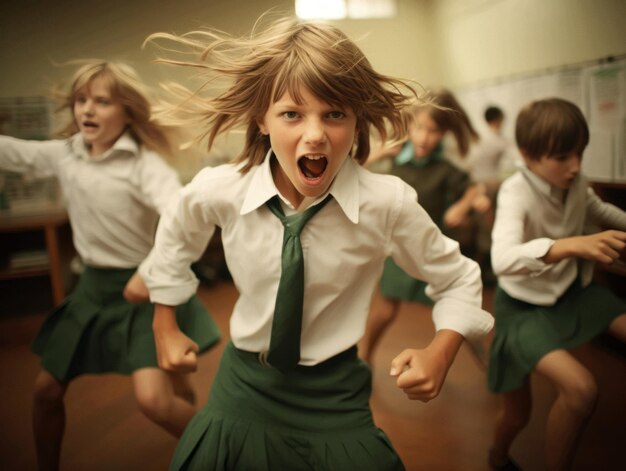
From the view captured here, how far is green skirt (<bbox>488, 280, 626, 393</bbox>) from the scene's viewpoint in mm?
705

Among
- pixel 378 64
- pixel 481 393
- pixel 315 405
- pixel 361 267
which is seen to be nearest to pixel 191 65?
pixel 378 64

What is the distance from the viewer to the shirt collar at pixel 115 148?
0.79 meters

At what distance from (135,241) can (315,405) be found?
42cm

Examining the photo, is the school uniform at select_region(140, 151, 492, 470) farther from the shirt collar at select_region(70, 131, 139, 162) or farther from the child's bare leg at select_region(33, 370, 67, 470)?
the child's bare leg at select_region(33, 370, 67, 470)

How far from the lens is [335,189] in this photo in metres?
0.62

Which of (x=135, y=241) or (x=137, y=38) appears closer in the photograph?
(x=137, y=38)

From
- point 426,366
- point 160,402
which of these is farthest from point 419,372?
point 160,402

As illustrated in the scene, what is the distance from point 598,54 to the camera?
0.63m

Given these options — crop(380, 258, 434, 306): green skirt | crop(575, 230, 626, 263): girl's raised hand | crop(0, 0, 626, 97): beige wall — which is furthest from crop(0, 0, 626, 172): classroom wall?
crop(380, 258, 434, 306): green skirt

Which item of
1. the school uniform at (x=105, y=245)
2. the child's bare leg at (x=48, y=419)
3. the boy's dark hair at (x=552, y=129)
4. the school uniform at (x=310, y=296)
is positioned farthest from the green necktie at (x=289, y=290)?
the child's bare leg at (x=48, y=419)

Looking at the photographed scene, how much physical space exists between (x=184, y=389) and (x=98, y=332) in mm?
186

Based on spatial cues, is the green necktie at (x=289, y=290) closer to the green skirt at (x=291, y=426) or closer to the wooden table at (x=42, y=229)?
the green skirt at (x=291, y=426)

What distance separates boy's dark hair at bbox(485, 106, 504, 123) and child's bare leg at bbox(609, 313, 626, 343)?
18.4 inches

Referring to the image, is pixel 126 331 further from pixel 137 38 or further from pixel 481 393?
pixel 481 393
